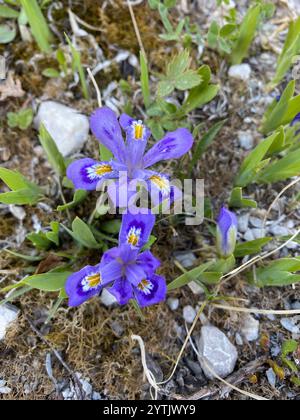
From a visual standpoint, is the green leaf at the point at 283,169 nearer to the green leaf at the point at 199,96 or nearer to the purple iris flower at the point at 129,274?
the green leaf at the point at 199,96

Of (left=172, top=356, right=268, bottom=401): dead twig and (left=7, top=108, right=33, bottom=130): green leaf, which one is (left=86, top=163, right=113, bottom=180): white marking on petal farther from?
(left=172, top=356, right=268, bottom=401): dead twig

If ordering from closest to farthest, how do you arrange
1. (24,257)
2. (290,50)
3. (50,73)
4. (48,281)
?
(48,281), (24,257), (290,50), (50,73)

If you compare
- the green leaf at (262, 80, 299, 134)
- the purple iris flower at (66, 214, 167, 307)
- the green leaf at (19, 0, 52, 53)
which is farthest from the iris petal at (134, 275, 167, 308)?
the green leaf at (19, 0, 52, 53)

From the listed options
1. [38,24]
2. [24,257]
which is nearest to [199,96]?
[38,24]

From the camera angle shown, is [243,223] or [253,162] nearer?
[253,162]

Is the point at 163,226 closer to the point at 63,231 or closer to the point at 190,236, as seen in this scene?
the point at 190,236

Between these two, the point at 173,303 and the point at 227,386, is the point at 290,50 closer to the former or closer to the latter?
the point at 173,303
